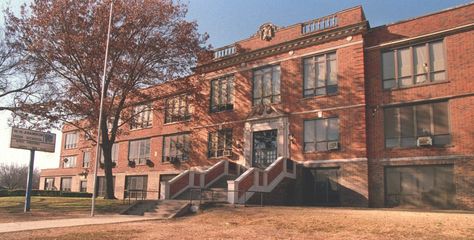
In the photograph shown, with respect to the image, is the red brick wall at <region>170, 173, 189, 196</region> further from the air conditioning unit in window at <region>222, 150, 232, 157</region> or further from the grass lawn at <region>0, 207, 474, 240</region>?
the grass lawn at <region>0, 207, 474, 240</region>

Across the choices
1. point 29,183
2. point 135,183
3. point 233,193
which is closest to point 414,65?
point 233,193

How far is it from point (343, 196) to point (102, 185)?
27082 mm

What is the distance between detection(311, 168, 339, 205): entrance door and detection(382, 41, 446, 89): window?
560 centimetres

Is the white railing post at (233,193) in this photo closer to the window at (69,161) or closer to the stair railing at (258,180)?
the stair railing at (258,180)

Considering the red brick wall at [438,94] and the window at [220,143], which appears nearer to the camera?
the red brick wall at [438,94]

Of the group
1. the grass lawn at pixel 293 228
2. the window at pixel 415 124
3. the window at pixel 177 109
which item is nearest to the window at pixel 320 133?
the window at pixel 415 124

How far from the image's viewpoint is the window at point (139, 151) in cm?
3859

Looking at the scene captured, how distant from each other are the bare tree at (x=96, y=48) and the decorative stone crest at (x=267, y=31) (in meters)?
4.62

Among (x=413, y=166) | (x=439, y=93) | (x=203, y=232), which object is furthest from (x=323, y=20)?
(x=203, y=232)

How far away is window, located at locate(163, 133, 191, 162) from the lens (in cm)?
3419

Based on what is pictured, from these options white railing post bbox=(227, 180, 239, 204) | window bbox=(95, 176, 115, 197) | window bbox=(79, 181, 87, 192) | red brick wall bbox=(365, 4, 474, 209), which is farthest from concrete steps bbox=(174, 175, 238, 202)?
window bbox=(79, 181, 87, 192)

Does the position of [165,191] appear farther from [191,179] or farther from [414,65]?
[414,65]

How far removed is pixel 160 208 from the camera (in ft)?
68.8

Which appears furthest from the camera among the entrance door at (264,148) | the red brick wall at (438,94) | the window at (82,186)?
the window at (82,186)
